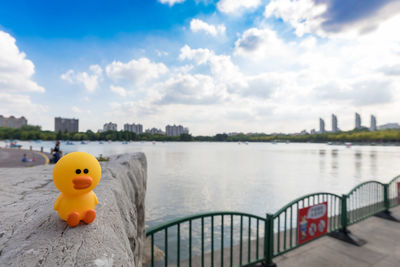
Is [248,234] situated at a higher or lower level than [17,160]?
higher

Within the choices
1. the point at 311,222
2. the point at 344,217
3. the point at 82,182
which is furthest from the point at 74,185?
the point at 344,217

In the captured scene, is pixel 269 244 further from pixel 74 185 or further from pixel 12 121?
pixel 12 121

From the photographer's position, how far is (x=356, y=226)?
688cm

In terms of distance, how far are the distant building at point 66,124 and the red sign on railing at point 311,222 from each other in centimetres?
18984

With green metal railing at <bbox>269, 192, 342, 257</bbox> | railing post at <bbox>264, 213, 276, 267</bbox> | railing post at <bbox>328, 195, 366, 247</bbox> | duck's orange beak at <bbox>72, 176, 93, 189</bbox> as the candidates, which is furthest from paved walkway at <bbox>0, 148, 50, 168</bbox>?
railing post at <bbox>328, 195, 366, 247</bbox>

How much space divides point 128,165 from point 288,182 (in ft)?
72.0

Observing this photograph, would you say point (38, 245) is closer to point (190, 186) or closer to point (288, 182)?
point (190, 186)

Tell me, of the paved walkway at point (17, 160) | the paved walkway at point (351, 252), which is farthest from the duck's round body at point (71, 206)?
the paved walkway at point (17, 160)

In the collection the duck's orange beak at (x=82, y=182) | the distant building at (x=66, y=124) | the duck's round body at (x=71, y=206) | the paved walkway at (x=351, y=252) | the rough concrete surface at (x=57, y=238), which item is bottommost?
the paved walkway at (x=351, y=252)

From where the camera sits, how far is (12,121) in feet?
594

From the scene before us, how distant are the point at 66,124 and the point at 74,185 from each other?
20388cm

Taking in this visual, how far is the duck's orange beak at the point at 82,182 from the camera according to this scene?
5.42ft

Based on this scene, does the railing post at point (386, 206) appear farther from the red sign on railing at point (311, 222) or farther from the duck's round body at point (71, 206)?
the duck's round body at point (71, 206)

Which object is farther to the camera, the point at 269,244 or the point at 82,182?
the point at 269,244
